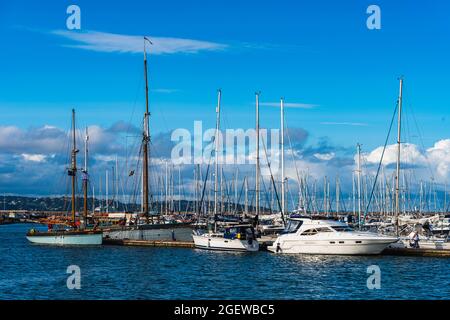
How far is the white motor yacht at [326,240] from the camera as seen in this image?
206ft

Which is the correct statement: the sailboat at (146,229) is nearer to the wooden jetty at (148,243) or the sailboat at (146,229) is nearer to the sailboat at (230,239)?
the wooden jetty at (148,243)

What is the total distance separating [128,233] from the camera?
280ft

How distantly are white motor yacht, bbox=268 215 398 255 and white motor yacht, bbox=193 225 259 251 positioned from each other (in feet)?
10.6

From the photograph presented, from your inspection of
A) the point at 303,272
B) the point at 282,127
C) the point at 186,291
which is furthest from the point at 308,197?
the point at 186,291

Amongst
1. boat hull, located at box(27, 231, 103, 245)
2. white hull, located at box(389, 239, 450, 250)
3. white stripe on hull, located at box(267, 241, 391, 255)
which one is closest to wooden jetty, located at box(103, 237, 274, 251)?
boat hull, located at box(27, 231, 103, 245)

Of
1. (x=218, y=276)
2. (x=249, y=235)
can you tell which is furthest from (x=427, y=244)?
(x=218, y=276)

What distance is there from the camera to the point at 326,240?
63.3 m

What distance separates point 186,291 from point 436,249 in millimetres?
30672

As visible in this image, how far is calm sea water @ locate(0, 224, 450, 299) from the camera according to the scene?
137ft

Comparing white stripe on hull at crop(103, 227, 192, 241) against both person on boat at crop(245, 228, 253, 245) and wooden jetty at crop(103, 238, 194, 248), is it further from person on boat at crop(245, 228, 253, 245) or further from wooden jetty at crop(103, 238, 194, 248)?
person on boat at crop(245, 228, 253, 245)

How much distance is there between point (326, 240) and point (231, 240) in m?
10.7

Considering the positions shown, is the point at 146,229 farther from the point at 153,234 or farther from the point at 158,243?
the point at 158,243

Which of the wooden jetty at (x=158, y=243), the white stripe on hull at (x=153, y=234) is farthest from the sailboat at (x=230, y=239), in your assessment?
the white stripe on hull at (x=153, y=234)

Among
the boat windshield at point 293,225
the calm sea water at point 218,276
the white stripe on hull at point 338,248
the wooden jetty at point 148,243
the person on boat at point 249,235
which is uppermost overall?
the boat windshield at point 293,225
